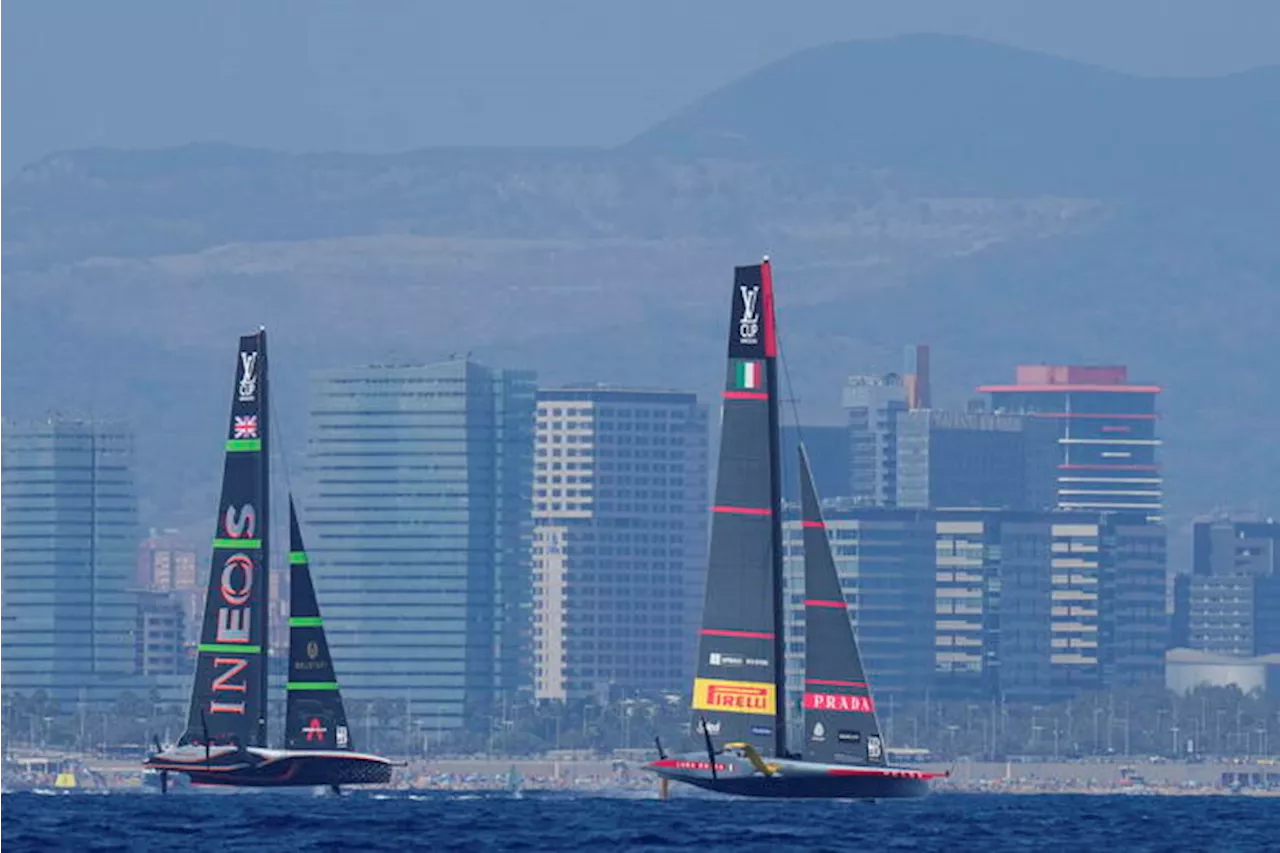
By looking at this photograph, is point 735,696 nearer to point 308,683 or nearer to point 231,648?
point 308,683

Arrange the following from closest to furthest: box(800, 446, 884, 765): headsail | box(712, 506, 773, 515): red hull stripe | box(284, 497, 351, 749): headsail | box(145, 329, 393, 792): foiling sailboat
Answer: box(712, 506, 773, 515): red hull stripe, box(800, 446, 884, 765): headsail, box(145, 329, 393, 792): foiling sailboat, box(284, 497, 351, 749): headsail

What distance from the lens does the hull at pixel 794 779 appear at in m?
123

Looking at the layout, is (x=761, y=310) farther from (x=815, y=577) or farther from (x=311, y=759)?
(x=311, y=759)

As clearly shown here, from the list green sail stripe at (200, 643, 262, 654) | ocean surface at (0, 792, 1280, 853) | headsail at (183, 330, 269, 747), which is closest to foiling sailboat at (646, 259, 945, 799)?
ocean surface at (0, 792, 1280, 853)

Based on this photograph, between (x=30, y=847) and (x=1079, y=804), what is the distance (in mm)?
80611

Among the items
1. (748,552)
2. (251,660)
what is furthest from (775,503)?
(251,660)

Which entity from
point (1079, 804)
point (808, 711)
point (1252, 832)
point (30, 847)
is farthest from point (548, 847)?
point (1079, 804)

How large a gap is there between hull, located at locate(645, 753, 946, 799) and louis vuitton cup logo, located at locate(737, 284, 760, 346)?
11.8 m

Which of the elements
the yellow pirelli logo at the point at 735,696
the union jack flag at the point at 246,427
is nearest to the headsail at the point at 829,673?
the yellow pirelli logo at the point at 735,696

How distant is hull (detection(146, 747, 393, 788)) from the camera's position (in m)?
138

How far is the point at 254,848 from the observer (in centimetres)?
10456

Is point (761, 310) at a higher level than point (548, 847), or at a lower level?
higher

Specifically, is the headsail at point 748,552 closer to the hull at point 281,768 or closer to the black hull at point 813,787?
the black hull at point 813,787

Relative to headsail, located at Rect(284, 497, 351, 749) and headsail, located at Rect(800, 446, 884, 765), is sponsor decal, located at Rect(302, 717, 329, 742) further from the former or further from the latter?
headsail, located at Rect(800, 446, 884, 765)
